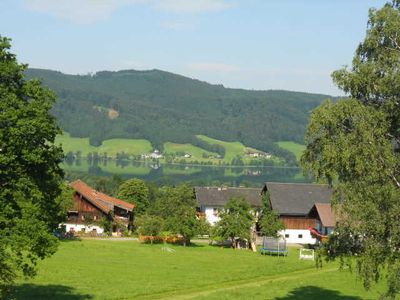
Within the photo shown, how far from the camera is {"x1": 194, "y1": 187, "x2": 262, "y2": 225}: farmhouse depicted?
9912cm

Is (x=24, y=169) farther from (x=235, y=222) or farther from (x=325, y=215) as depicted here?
(x=325, y=215)

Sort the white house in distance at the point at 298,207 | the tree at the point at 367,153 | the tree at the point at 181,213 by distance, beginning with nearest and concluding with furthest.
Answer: the tree at the point at 367,153 < the tree at the point at 181,213 < the white house in distance at the point at 298,207

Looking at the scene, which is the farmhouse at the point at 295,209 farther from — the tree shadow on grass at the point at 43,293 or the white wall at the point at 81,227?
the tree shadow on grass at the point at 43,293

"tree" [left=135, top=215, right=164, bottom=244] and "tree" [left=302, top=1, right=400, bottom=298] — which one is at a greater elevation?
"tree" [left=302, top=1, right=400, bottom=298]

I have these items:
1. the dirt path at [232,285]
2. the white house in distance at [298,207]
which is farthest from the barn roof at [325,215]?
the dirt path at [232,285]

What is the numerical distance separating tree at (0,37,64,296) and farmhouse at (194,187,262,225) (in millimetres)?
69570

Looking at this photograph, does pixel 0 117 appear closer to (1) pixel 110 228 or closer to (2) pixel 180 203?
(2) pixel 180 203

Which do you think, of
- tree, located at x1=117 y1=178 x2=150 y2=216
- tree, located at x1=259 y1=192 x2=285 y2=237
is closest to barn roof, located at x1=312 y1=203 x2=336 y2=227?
tree, located at x1=259 y1=192 x2=285 y2=237

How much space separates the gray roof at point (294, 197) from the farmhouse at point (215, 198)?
26.6 ft

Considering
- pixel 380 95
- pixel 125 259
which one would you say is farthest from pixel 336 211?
pixel 125 259

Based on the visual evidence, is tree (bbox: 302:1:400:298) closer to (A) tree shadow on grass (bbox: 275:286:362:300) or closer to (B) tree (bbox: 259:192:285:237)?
(A) tree shadow on grass (bbox: 275:286:362:300)

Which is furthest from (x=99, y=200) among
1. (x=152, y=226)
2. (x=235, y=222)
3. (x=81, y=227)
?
(x=235, y=222)

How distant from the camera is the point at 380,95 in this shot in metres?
27.9

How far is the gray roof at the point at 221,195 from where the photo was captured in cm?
9925
